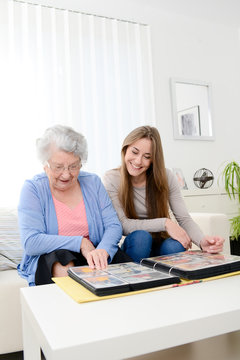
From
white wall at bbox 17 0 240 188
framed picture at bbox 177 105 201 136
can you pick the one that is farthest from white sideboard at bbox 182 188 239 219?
framed picture at bbox 177 105 201 136

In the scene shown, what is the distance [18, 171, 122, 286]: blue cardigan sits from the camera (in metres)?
1.42

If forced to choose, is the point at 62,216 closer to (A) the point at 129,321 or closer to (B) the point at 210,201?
(A) the point at 129,321

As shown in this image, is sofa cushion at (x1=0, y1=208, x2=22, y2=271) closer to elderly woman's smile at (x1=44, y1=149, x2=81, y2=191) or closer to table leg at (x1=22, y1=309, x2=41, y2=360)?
elderly woman's smile at (x1=44, y1=149, x2=81, y2=191)

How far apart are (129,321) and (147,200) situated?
1.13 metres

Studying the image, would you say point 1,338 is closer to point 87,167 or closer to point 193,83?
point 87,167

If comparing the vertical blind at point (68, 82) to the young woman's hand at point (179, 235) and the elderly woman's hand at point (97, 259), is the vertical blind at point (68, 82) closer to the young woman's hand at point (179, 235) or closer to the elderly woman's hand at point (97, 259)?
the young woman's hand at point (179, 235)

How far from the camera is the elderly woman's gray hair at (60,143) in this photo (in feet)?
4.96

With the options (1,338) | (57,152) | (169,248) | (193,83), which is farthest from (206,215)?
(193,83)

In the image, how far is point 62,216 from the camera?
1.56m

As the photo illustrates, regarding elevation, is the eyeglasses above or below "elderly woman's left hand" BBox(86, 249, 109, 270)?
above

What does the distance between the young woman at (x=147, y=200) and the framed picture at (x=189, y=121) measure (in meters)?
1.88

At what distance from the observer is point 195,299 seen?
90 centimetres

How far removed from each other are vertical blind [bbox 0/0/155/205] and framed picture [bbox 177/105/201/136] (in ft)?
1.13

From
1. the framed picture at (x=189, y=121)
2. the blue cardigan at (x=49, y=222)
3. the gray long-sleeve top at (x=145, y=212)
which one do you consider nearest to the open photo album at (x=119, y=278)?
the blue cardigan at (x=49, y=222)
